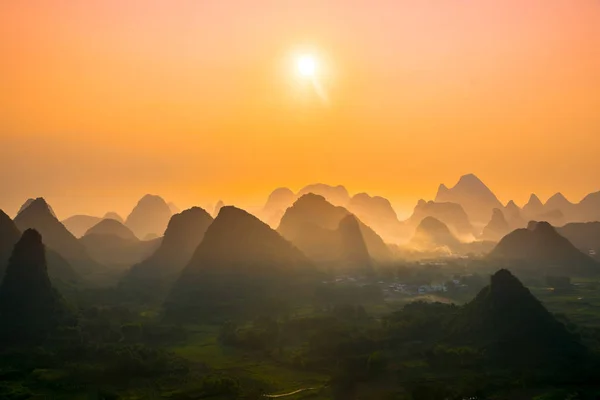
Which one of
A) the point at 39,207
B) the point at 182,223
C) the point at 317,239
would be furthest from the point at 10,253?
the point at 317,239

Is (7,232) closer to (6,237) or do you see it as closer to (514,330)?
(6,237)

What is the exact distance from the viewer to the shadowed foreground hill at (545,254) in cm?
16138

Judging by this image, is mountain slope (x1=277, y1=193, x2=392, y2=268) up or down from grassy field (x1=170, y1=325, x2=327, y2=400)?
up

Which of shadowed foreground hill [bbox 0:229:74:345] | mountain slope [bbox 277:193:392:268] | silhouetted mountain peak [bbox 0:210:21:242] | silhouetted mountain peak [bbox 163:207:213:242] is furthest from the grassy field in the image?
mountain slope [bbox 277:193:392:268]

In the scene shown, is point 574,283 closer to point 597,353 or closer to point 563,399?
point 597,353

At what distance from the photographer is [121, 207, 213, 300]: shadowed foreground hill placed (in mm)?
142762

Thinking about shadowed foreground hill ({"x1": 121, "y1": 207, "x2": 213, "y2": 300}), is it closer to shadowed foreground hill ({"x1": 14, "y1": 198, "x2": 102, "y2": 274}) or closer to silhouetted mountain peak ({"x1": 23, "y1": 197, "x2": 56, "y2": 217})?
shadowed foreground hill ({"x1": 14, "y1": 198, "x2": 102, "y2": 274})

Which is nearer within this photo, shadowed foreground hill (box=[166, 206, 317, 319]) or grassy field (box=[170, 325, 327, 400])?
grassy field (box=[170, 325, 327, 400])

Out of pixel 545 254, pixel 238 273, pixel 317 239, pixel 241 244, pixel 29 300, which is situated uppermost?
pixel 317 239

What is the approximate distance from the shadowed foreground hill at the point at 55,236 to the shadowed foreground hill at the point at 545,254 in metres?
148

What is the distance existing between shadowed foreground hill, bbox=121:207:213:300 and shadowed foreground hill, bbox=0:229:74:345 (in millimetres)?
42848

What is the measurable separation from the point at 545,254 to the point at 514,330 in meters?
109

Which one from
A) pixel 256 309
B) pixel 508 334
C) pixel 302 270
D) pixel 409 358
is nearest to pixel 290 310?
pixel 256 309

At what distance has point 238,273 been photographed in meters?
124
